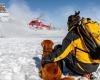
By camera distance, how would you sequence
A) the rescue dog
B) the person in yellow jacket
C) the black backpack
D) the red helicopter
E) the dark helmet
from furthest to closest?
1. the red helicopter
2. the dark helmet
3. the person in yellow jacket
4. the black backpack
5. the rescue dog

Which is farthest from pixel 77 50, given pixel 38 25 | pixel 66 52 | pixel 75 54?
pixel 38 25

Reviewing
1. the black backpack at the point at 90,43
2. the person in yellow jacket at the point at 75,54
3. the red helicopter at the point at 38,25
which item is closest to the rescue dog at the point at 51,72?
the person in yellow jacket at the point at 75,54

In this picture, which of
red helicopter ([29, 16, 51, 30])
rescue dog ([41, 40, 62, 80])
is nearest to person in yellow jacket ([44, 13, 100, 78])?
rescue dog ([41, 40, 62, 80])

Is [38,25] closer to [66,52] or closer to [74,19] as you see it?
[74,19]

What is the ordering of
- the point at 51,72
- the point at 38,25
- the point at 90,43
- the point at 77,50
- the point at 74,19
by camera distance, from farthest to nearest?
the point at 38,25
the point at 74,19
the point at 77,50
the point at 90,43
the point at 51,72

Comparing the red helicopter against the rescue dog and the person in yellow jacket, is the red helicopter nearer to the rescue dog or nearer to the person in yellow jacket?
the person in yellow jacket

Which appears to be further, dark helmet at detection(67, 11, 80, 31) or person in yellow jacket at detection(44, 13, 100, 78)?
dark helmet at detection(67, 11, 80, 31)

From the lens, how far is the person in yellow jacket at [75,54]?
646 cm

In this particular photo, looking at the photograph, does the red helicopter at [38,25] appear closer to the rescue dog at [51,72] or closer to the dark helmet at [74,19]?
the dark helmet at [74,19]

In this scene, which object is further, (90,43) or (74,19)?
(74,19)

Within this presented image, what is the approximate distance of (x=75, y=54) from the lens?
6609 mm

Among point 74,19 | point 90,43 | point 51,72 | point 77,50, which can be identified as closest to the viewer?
point 51,72

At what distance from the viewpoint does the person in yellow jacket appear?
646 cm

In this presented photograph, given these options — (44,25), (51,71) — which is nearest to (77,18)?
(51,71)
